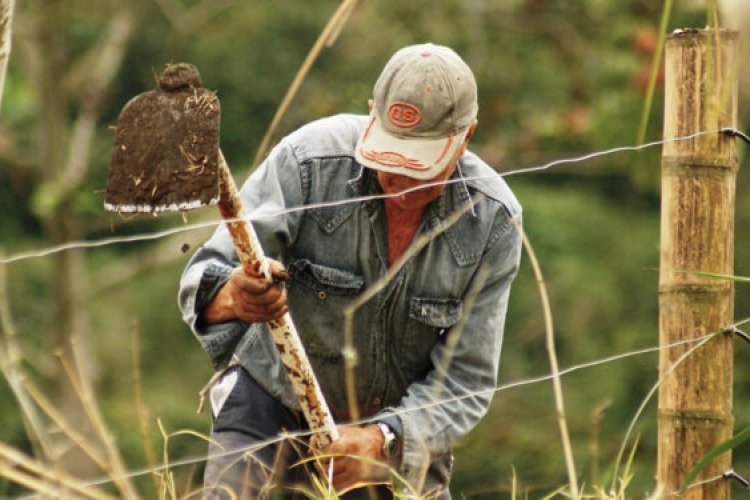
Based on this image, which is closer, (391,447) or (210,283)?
(210,283)

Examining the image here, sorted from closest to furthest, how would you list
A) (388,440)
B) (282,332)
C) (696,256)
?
(282,332)
(696,256)
(388,440)

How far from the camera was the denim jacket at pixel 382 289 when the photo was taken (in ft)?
11.2

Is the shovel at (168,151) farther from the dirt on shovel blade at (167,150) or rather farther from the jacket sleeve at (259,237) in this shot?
the jacket sleeve at (259,237)

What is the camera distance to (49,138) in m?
12.6

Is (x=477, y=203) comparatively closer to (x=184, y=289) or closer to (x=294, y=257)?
(x=294, y=257)

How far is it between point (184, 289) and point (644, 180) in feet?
22.0

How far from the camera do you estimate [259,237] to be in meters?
3.28

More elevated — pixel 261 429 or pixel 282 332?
pixel 282 332

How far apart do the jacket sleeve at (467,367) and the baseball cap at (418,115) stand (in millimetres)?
282

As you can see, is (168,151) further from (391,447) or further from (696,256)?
(696,256)

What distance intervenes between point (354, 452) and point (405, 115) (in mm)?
742

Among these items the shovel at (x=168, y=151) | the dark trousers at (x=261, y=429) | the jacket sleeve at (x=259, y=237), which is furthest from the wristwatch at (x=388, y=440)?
the shovel at (x=168, y=151)

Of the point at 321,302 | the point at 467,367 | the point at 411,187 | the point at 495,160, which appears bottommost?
the point at 495,160

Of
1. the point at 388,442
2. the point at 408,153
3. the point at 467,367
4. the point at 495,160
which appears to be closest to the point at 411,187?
the point at 408,153
